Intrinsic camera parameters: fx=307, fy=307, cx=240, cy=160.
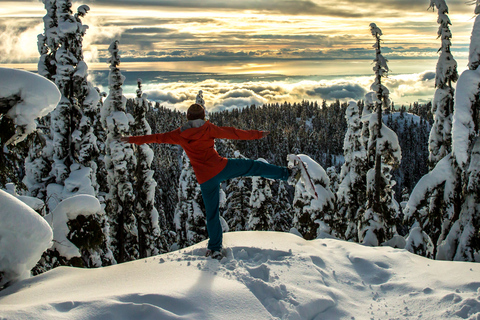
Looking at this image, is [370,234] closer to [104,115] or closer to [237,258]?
[237,258]

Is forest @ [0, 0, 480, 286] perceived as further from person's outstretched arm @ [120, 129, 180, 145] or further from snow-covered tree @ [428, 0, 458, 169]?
person's outstretched arm @ [120, 129, 180, 145]

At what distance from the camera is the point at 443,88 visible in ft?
42.6

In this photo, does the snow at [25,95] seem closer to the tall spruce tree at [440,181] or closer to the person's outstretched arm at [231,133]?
the person's outstretched arm at [231,133]

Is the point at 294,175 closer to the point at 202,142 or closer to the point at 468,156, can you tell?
the point at 202,142

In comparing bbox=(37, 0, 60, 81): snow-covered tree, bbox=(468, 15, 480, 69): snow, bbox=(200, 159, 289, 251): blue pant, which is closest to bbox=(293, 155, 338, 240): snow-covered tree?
bbox=(468, 15, 480, 69): snow

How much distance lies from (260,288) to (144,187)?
16585 millimetres

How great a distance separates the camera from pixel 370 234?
16281 millimetres

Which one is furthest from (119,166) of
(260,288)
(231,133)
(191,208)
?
(260,288)

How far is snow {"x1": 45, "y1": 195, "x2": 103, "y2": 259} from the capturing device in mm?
5988

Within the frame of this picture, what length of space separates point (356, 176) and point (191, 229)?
12.4 m

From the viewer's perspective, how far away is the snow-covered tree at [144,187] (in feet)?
63.3

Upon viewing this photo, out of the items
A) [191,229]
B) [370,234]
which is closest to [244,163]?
[370,234]

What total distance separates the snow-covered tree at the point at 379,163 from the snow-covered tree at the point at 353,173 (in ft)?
12.8

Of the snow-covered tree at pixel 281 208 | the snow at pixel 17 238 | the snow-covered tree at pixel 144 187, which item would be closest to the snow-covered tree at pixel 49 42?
the snow-covered tree at pixel 144 187
